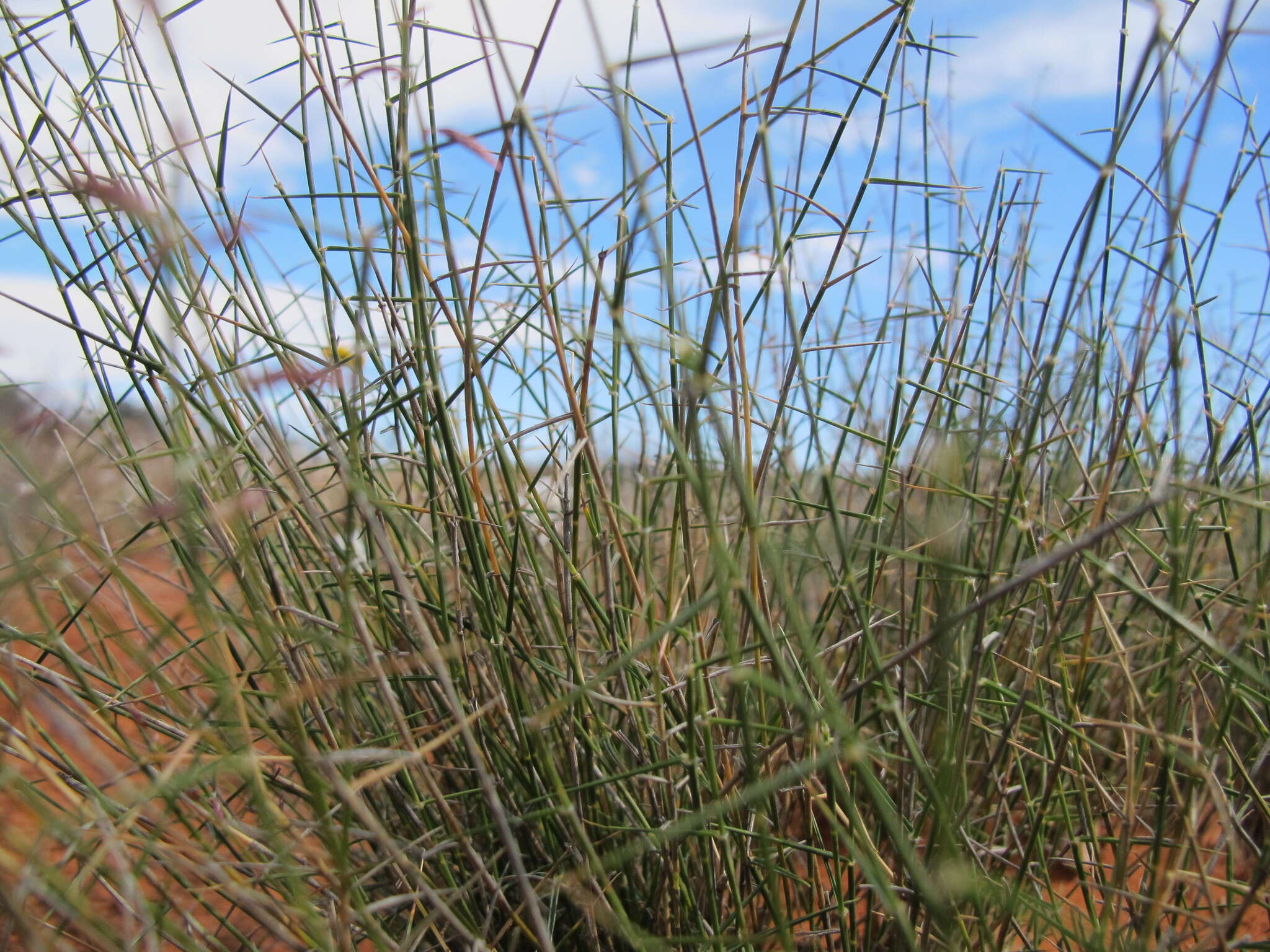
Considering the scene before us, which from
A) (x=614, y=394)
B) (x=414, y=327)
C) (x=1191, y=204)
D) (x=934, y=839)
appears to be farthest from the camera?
(x=1191, y=204)

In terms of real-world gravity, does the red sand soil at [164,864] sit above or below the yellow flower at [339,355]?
below

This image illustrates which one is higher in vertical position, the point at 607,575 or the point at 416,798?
the point at 607,575

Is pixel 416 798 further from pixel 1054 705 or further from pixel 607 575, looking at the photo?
pixel 1054 705

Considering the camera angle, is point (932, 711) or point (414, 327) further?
point (932, 711)

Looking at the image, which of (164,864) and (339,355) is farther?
(339,355)

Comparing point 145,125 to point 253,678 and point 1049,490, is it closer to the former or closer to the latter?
point 253,678

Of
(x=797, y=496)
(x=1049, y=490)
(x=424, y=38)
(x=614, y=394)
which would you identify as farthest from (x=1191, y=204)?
(x=424, y=38)

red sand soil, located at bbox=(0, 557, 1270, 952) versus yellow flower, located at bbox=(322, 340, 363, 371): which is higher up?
yellow flower, located at bbox=(322, 340, 363, 371)

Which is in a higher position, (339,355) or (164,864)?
(339,355)

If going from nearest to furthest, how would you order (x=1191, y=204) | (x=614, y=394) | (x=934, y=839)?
(x=934, y=839)
(x=614, y=394)
(x=1191, y=204)

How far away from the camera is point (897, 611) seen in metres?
0.94

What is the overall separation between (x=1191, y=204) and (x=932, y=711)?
23.3 inches

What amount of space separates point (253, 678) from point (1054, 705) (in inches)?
34.5

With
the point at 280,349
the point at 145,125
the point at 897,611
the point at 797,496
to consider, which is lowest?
the point at 897,611
